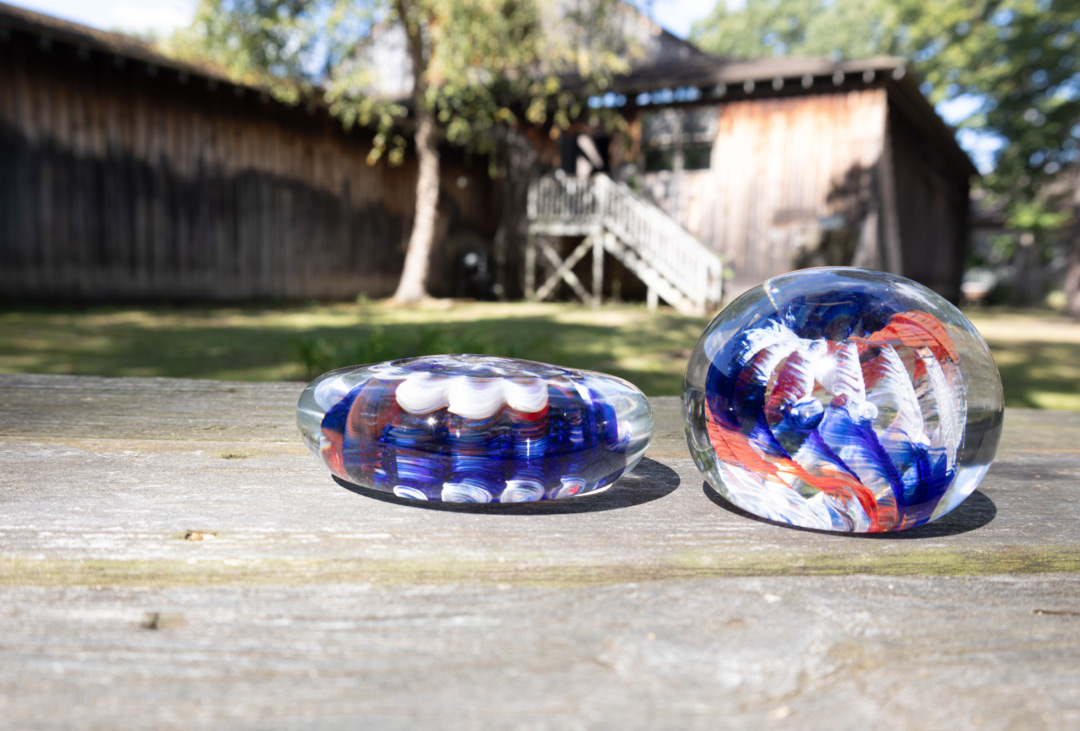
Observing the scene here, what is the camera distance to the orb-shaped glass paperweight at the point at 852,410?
2.23 ft

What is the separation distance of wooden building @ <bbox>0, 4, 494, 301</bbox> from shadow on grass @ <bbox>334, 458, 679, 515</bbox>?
1023cm

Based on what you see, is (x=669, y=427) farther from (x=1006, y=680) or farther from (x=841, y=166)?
(x=841, y=166)

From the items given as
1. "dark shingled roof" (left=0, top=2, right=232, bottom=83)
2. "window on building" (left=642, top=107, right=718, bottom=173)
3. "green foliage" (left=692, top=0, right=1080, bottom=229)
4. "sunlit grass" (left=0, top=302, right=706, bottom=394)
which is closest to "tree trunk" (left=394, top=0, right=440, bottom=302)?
"sunlit grass" (left=0, top=302, right=706, bottom=394)

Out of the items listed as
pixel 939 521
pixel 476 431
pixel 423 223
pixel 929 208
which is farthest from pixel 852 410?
pixel 929 208

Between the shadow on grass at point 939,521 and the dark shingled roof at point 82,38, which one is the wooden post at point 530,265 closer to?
the dark shingled roof at point 82,38

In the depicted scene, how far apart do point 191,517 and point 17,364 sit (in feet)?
17.3

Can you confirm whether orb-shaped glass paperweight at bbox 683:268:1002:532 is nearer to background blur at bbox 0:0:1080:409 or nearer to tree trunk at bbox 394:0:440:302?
background blur at bbox 0:0:1080:409

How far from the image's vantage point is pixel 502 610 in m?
0.52

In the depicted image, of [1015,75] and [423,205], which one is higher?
[1015,75]

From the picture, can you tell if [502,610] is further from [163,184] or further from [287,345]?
[163,184]

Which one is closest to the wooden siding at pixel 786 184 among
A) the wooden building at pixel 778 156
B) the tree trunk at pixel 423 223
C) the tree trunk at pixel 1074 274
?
the wooden building at pixel 778 156

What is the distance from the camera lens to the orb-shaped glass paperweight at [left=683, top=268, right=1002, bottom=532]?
68 centimetres

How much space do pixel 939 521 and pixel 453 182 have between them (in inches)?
608

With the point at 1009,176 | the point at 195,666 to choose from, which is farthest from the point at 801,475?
the point at 1009,176
